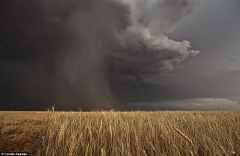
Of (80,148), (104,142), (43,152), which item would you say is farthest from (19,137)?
(104,142)

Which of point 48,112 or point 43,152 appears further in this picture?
point 48,112

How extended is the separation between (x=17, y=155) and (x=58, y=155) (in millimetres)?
729

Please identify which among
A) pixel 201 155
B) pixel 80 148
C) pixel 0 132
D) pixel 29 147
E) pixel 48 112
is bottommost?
pixel 201 155

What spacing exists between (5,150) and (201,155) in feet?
12.6

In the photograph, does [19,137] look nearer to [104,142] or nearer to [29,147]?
[29,147]

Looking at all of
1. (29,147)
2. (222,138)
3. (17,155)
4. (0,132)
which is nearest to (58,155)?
(29,147)

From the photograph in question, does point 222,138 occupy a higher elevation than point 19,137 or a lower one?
lower

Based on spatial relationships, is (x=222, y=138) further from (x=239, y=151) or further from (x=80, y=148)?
(x=80, y=148)

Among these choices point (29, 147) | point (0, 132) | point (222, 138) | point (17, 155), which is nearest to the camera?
point (17, 155)

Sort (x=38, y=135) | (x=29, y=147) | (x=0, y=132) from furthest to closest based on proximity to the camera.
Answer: (x=38, y=135), (x=0, y=132), (x=29, y=147)

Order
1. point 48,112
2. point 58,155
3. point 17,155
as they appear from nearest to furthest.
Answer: point 17,155
point 58,155
point 48,112

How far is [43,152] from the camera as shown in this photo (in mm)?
2475

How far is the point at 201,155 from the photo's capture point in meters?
2.82

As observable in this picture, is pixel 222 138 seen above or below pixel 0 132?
below
